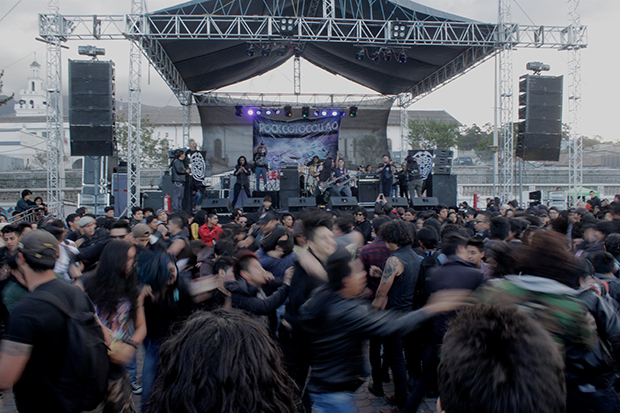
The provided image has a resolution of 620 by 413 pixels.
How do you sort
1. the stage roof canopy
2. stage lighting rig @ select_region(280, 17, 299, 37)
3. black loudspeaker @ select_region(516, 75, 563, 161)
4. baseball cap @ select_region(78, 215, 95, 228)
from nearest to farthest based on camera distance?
1. baseball cap @ select_region(78, 215, 95, 228)
2. stage lighting rig @ select_region(280, 17, 299, 37)
3. the stage roof canopy
4. black loudspeaker @ select_region(516, 75, 563, 161)

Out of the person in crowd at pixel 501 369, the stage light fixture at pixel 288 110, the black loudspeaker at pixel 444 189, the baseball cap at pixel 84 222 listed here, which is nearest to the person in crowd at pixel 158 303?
the person in crowd at pixel 501 369

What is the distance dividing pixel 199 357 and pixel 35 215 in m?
12.2

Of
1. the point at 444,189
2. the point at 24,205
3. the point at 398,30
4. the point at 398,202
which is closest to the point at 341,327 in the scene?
the point at 398,202

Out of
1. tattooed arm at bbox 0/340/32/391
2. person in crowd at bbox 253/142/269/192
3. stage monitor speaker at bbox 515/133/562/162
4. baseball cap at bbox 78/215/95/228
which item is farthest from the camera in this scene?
person in crowd at bbox 253/142/269/192

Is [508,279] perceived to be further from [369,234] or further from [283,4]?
[283,4]

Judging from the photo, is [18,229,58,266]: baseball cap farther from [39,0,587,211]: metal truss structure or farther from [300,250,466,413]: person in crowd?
[39,0,587,211]: metal truss structure

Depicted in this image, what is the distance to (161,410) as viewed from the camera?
1069 mm

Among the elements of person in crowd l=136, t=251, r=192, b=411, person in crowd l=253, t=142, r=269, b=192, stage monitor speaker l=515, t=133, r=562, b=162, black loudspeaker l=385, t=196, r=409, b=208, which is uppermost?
stage monitor speaker l=515, t=133, r=562, b=162

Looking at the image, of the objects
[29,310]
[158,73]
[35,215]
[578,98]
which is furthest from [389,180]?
[29,310]

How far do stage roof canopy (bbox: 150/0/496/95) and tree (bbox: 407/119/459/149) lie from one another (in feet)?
93.5

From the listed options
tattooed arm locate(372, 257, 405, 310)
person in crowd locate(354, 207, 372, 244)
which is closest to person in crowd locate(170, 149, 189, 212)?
person in crowd locate(354, 207, 372, 244)

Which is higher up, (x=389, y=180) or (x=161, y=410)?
(x=389, y=180)

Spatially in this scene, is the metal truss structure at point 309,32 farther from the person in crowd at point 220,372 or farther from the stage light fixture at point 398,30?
the person in crowd at point 220,372

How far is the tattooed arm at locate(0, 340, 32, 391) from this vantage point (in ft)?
5.94
